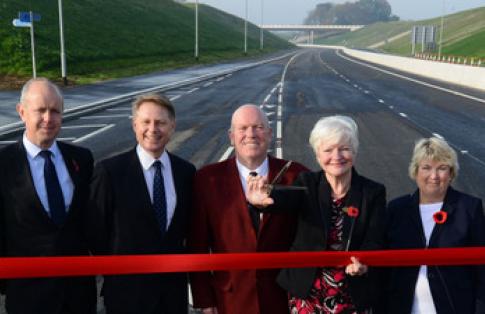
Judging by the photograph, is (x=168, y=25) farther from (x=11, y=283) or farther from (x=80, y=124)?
(x=11, y=283)

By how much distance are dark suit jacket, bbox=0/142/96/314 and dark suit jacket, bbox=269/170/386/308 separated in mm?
1479

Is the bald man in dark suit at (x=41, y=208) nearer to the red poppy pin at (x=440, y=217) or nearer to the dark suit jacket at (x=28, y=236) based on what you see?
the dark suit jacket at (x=28, y=236)

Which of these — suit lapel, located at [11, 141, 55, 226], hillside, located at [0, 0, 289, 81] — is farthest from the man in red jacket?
hillside, located at [0, 0, 289, 81]

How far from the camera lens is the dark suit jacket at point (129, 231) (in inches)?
132

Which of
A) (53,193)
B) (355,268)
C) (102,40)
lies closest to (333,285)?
(355,268)

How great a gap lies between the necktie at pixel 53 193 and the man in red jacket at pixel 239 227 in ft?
2.92

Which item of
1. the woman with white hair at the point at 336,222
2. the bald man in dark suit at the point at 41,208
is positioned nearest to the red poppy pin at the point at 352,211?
the woman with white hair at the point at 336,222

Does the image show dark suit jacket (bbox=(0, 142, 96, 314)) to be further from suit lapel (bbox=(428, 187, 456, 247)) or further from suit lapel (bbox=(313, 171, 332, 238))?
suit lapel (bbox=(428, 187, 456, 247))

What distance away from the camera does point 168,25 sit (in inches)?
2990

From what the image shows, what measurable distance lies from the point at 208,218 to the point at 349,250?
3.16ft

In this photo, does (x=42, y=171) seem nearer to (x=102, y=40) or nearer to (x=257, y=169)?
(x=257, y=169)

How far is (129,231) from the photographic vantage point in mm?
3385

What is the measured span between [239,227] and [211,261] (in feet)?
1.44

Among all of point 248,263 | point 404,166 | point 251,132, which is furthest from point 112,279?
point 404,166
